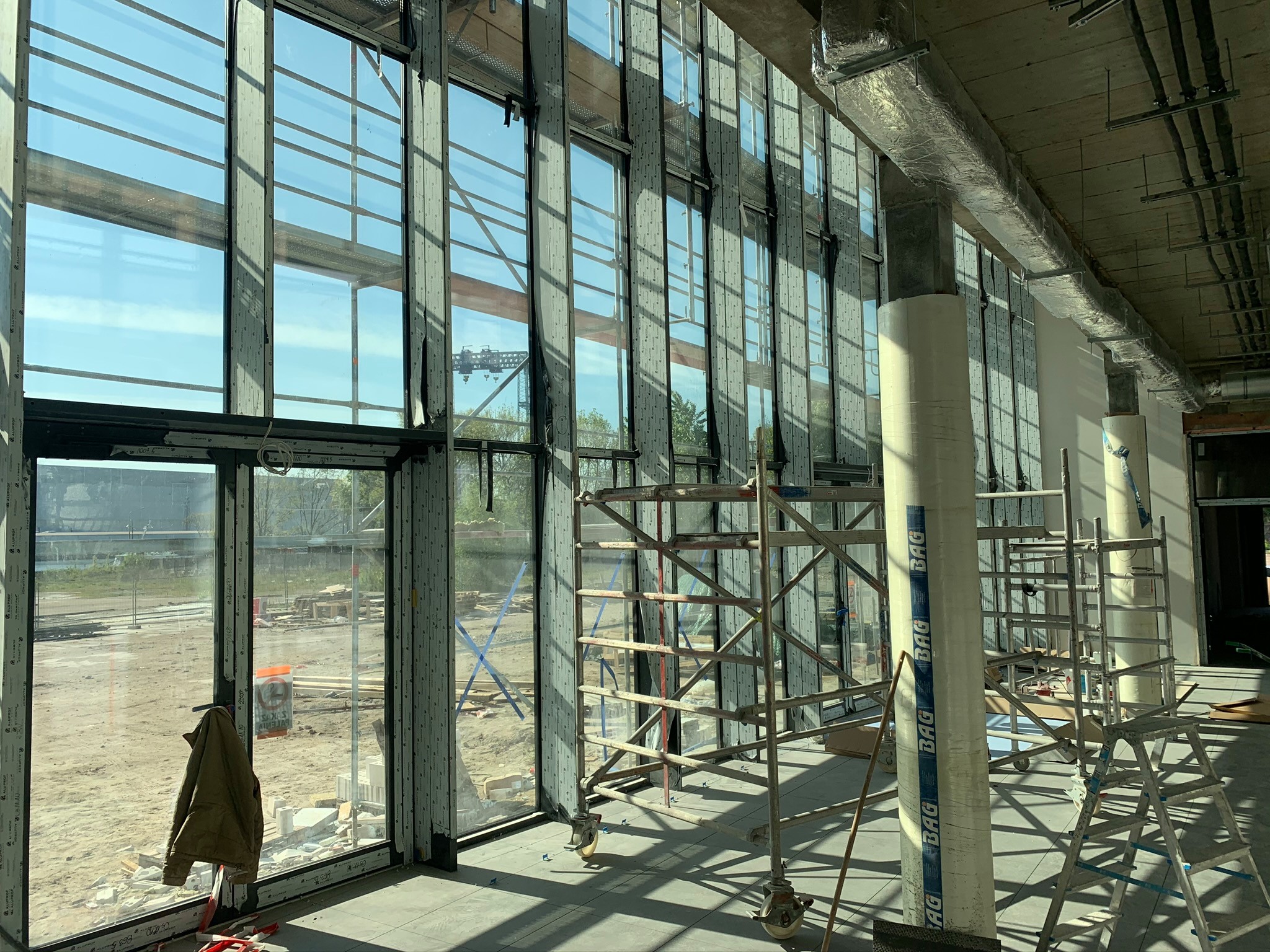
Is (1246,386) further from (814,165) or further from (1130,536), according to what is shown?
(814,165)

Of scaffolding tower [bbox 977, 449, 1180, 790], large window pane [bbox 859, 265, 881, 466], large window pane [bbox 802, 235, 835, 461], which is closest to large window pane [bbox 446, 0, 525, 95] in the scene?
large window pane [bbox 802, 235, 835, 461]

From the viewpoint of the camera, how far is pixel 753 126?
10742 millimetres

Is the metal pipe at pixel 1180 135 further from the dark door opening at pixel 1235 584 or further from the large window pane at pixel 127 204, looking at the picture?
the dark door opening at pixel 1235 584

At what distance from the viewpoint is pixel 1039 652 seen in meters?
7.99

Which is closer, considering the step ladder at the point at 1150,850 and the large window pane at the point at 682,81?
the step ladder at the point at 1150,850

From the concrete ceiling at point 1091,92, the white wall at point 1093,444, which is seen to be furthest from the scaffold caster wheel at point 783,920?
the white wall at point 1093,444

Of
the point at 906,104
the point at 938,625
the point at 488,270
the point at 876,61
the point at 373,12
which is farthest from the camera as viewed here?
the point at 488,270

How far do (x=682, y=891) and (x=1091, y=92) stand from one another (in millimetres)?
6312

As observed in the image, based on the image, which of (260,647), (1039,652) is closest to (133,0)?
(260,647)

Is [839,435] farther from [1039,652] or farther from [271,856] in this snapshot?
[271,856]

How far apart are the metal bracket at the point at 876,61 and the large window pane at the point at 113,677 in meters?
4.49

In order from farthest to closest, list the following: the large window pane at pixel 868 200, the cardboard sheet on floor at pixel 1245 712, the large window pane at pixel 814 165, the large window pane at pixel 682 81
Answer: the large window pane at pixel 868 200 → the large window pane at pixel 814 165 → the cardboard sheet on floor at pixel 1245 712 → the large window pane at pixel 682 81

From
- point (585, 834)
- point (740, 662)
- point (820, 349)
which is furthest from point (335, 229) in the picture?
point (820, 349)

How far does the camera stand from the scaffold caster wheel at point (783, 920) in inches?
205
